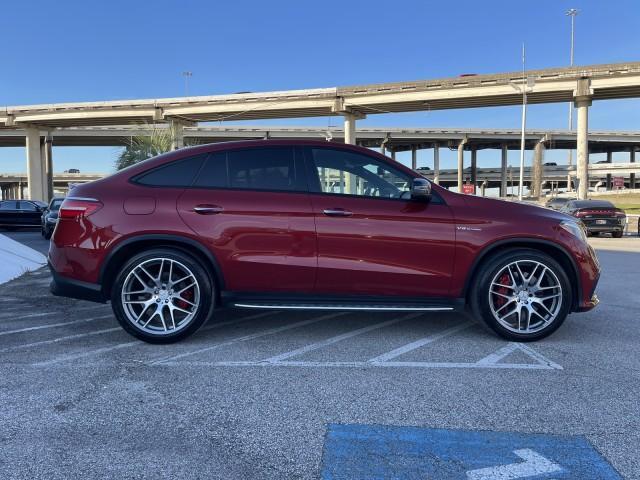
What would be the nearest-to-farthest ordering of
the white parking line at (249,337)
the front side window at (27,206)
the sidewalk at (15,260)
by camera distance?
the white parking line at (249,337)
the sidewalk at (15,260)
the front side window at (27,206)

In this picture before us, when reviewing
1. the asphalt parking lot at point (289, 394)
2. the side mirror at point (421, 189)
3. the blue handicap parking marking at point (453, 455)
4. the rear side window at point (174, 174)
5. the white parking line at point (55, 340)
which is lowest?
the blue handicap parking marking at point (453, 455)

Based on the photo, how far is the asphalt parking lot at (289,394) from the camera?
2.52 meters

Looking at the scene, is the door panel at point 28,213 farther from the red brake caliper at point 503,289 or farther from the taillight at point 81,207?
the red brake caliper at point 503,289

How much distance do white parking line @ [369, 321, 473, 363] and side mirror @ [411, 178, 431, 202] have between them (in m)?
1.29

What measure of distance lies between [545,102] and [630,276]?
35.2 meters

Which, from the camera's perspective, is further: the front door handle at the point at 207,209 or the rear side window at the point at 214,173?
the rear side window at the point at 214,173

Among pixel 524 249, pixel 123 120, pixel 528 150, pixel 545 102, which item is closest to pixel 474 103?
pixel 545 102

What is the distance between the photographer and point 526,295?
4.49m

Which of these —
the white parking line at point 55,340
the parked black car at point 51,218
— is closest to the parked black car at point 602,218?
the parked black car at point 51,218

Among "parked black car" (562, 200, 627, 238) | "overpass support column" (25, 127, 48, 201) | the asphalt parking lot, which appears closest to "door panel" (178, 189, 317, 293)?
the asphalt parking lot

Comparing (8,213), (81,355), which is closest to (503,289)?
(81,355)

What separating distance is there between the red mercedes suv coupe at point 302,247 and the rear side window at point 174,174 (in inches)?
0.4

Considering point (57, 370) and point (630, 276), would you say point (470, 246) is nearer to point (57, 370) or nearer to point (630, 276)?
point (57, 370)

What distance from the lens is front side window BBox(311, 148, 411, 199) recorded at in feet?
14.5
